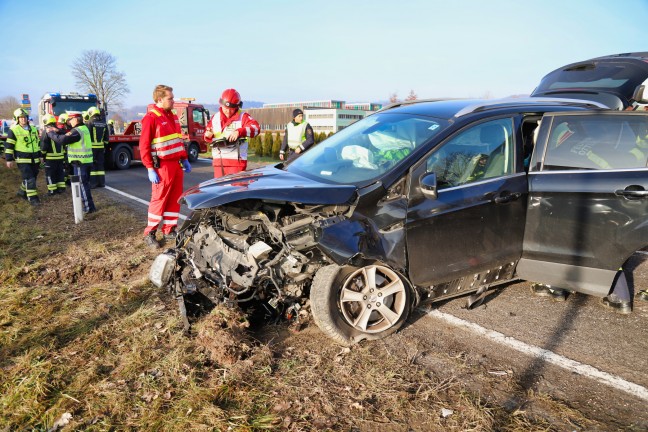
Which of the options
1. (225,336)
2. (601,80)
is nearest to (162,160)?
(225,336)

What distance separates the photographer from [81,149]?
7.89 metres

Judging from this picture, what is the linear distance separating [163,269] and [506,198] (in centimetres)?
279

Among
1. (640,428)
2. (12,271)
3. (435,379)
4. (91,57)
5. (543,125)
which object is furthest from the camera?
(91,57)

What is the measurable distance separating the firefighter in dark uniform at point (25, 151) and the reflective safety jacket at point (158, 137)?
4.98 metres

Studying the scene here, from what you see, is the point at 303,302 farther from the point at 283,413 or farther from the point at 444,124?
the point at 444,124

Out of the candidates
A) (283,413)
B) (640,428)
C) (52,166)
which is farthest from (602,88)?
(52,166)

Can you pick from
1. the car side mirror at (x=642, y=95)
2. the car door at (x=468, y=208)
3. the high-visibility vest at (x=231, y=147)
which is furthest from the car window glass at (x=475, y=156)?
the high-visibility vest at (x=231, y=147)

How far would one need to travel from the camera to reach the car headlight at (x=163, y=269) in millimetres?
3541

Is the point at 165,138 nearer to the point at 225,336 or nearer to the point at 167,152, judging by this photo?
the point at 167,152

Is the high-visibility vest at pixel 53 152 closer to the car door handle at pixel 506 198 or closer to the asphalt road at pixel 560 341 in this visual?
the asphalt road at pixel 560 341

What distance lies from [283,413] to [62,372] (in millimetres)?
1519

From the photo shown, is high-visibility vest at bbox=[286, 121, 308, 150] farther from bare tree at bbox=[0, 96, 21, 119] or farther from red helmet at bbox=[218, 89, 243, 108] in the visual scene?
bare tree at bbox=[0, 96, 21, 119]

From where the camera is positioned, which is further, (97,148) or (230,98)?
(97,148)

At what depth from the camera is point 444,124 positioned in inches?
132
